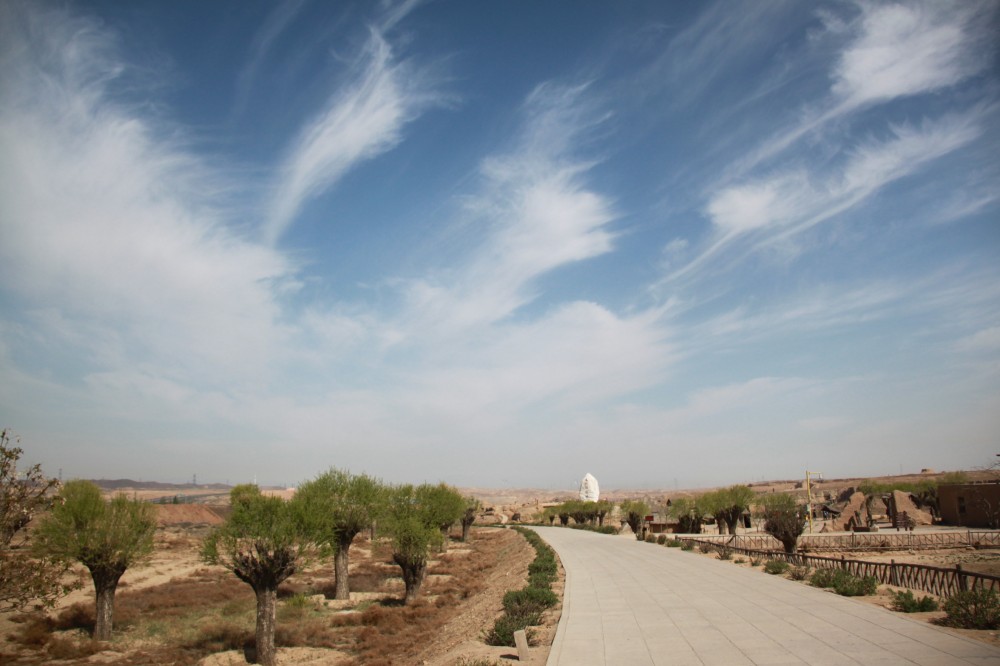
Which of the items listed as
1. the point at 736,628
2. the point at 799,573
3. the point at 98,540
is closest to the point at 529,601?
the point at 736,628

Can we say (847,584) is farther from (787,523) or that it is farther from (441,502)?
(441,502)

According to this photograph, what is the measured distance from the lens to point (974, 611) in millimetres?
11758

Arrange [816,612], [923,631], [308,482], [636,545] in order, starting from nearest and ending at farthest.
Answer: [923,631] → [816,612] → [308,482] → [636,545]

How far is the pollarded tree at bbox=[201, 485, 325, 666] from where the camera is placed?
18.9m

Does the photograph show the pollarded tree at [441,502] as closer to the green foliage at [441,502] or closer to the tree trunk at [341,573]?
the green foliage at [441,502]

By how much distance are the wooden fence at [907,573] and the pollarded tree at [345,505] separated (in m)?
18.8

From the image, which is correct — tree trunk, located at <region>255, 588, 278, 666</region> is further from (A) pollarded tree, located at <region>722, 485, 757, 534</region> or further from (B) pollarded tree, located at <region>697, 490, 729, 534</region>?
(A) pollarded tree, located at <region>722, 485, 757, 534</region>

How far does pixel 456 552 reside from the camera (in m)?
51.7

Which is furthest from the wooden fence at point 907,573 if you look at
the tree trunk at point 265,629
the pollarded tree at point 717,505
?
the tree trunk at point 265,629

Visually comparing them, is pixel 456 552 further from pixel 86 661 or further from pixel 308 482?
pixel 86 661

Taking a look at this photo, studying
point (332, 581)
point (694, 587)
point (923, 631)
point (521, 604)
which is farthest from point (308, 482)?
point (923, 631)

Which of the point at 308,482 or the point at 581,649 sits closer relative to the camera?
the point at 581,649

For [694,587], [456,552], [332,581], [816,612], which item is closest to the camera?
[816,612]

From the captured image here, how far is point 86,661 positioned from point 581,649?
1778cm
